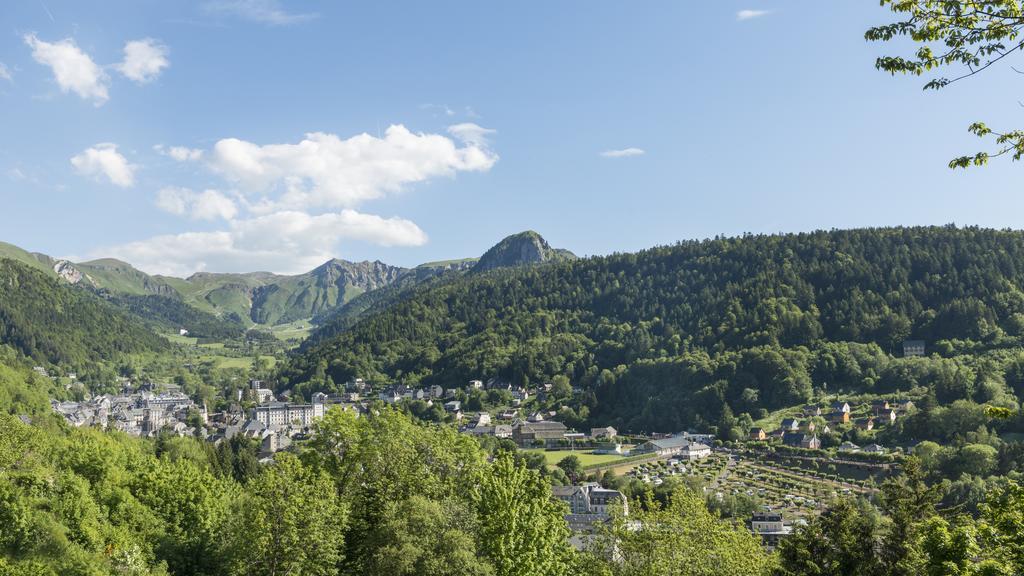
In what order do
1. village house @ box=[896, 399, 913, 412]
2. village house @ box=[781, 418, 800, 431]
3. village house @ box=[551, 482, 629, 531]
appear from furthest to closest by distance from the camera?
village house @ box=[781, 418, 800, 431], village house @ box=[896, 399, 913, 412], village house @ box=[551, 482, 629, 531]

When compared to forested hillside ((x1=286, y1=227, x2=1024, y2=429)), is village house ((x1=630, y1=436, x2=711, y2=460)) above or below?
below

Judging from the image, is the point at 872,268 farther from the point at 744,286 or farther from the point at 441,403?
the point at 441,403

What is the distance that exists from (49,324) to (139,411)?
70.7 metres

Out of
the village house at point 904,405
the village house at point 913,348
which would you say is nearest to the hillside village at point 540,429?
the village house at point 904,405

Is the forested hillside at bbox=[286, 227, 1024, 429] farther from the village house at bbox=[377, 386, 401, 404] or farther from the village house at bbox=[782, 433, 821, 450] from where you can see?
the village house at bbox=[782, 433, 821, 450]

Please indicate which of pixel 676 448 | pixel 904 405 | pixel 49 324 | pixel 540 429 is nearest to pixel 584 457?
pixel 676 448

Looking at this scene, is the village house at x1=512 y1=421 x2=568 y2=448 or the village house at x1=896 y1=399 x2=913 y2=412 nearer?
the village house at x1=896 y1=399 x2=913 y2=412

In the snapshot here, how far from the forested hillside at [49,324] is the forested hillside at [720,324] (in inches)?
2083

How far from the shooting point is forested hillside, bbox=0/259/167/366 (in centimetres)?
16038

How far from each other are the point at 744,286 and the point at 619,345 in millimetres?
31270

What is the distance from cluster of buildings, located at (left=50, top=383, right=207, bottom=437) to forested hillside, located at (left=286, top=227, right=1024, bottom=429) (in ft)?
110

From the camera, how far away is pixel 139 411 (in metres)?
124

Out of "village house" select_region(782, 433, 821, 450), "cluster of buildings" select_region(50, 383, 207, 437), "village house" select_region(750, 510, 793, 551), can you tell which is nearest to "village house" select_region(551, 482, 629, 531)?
"village house" select_region(750, 510, 793, 551)

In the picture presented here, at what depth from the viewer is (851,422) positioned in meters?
87.8
